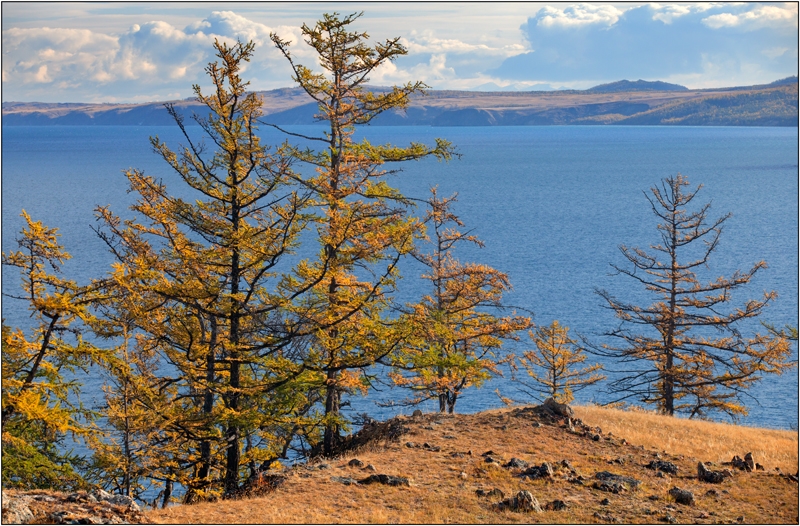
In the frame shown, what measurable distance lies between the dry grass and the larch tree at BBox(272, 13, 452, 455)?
2.51 meters

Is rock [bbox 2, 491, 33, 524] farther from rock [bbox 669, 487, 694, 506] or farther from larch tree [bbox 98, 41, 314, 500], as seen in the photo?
rock [bbox 669, 487, 694, 506]

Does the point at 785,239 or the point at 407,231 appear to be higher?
the point at 407,231

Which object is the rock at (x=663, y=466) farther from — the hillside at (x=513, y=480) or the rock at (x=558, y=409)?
the rock at (x=558, y=409)

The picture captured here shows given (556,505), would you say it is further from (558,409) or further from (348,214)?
(348,214)

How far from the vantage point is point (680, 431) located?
2094cm

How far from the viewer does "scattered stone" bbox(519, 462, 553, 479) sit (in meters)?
14.7

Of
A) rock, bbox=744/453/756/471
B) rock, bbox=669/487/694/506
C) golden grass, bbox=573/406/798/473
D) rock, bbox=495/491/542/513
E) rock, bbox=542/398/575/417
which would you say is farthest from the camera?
rock, bbox=542/398/575/417

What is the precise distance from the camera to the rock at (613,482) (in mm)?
14031

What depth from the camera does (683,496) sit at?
44.5 feet

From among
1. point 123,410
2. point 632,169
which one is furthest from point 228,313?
point 632,169

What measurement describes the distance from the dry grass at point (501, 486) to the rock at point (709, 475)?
177mm

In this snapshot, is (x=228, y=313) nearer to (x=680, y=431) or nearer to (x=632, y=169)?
(x=680, y=431)

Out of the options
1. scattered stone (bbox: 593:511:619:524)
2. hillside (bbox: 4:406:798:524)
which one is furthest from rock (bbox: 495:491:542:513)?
scattered stone (bbox: 593:511:619:524)

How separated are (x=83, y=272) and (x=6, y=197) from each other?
231 feet
